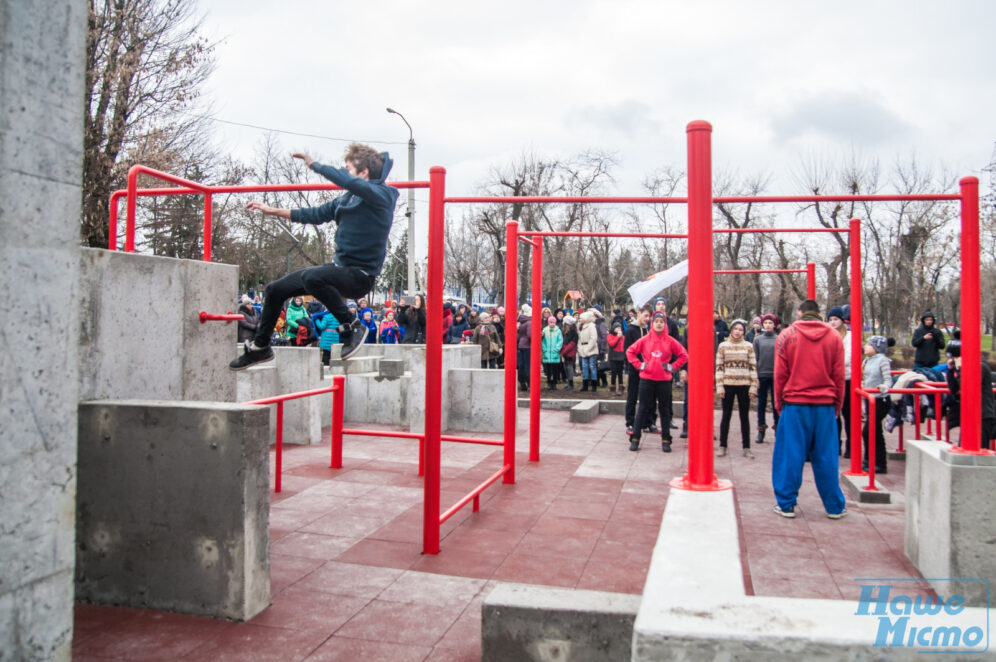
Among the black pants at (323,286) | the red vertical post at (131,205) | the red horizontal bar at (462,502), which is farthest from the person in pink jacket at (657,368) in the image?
the red vertical post at (131,205)

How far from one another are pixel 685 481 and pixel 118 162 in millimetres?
13478

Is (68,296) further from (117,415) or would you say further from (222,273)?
(222,273)

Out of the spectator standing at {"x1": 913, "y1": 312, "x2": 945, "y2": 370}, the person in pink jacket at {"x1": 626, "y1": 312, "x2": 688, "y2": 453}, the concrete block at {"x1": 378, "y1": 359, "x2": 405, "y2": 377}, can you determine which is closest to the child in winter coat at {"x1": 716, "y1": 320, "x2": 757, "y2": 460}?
the person in pink jacket at {"x1": 626, "y1": 312, "x2": 688, "y2": 453}

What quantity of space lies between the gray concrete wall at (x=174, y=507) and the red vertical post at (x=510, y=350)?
3.12m

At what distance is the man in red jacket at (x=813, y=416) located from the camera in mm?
5605

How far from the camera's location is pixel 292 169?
852 centimetres

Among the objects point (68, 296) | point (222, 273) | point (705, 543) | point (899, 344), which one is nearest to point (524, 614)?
point (705, 543)

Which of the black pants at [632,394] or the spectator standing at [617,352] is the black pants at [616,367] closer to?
the spectator standing at [617,352]

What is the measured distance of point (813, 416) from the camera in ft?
18.5

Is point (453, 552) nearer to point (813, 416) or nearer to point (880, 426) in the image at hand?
point (813, 416)

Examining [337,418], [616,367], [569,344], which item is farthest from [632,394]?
[569,344]

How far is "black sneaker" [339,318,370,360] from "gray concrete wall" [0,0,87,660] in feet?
7.03

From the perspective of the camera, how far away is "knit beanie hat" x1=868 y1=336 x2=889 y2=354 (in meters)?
7.60

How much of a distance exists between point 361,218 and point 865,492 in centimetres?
476
